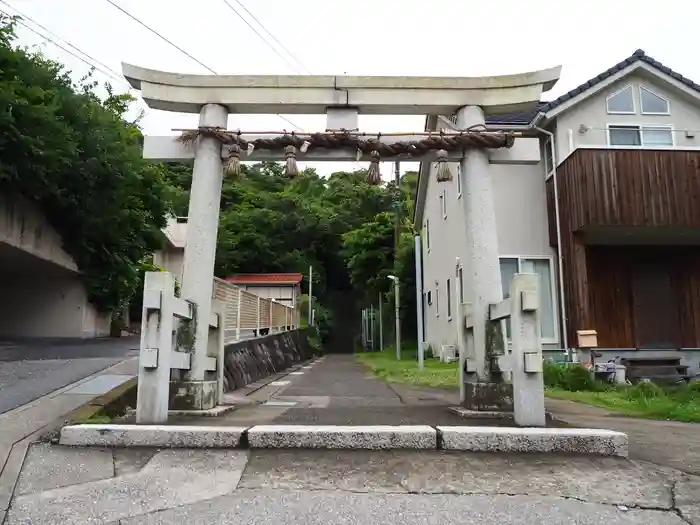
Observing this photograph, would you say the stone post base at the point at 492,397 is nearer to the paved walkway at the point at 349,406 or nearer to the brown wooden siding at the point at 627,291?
the paved walkway at the point at 349,406

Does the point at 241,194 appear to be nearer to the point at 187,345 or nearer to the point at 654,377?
the point at 654,377

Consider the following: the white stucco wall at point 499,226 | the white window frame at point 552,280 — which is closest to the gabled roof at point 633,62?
the white stucco wall at point 499,226

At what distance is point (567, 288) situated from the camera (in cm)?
1285

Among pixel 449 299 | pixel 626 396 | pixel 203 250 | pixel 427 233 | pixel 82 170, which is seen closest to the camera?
pixel 203 250

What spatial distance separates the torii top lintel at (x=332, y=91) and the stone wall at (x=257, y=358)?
4.70 m

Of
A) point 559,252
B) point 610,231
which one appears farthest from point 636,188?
point 559,252

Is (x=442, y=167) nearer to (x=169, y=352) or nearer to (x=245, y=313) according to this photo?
(x=169, y=352)

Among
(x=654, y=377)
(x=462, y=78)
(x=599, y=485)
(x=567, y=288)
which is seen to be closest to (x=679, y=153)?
Answer: (x=567, y=288)

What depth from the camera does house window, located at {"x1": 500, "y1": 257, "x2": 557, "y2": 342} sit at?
1338 centimetres

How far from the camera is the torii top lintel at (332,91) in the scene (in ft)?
20.8

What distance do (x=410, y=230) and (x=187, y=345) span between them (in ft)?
74.0

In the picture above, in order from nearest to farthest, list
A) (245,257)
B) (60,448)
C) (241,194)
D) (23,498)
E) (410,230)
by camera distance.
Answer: (23,498), (60,448), (410,230), (245,257), (241,194)

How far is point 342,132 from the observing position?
6367 mm

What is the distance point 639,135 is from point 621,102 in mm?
917
